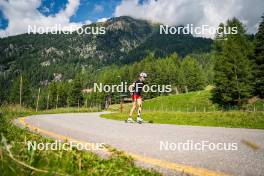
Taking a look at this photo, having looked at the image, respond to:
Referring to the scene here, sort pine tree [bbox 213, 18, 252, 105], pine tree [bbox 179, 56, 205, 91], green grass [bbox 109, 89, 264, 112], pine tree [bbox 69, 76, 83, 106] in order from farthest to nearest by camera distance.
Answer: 1. pine tree [bbox 69, 76, 83, 106]
2. pine tree [bbox 179, 56, 205, 91]
3. green grass [bbox 109, 89, 264, 112]
4. pine tree [bbox 213, 18, 252, 105]

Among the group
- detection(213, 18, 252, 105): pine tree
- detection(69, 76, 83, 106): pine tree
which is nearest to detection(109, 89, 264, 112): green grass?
detection(213, 18, 252, 105): pine tree

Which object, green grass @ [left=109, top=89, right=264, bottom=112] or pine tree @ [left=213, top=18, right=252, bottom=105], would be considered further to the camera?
green grass @ [left=109, top=89, right=264, bottom=112]

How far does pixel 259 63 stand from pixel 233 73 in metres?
4.31

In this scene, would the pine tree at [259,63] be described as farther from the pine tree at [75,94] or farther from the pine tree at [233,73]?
the pine tree at [75,94]

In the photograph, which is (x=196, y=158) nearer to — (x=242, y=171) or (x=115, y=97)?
(x=242, y=171)

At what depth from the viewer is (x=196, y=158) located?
14.5 feet

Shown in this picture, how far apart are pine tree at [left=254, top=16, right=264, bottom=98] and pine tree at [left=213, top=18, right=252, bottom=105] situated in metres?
1.00

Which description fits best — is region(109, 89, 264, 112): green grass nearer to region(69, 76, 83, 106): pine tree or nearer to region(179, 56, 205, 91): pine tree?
region(179, 56, 205, 91): pine tree

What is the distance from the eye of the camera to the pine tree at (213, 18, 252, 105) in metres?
45.5

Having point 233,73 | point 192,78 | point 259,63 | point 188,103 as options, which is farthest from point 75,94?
point 259,63

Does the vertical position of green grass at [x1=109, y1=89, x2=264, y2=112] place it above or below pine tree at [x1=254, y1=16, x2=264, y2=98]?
below

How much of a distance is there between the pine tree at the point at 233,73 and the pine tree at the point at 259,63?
1.00m

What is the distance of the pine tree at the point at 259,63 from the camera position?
149ft

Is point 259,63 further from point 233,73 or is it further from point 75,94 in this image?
point 75,94
